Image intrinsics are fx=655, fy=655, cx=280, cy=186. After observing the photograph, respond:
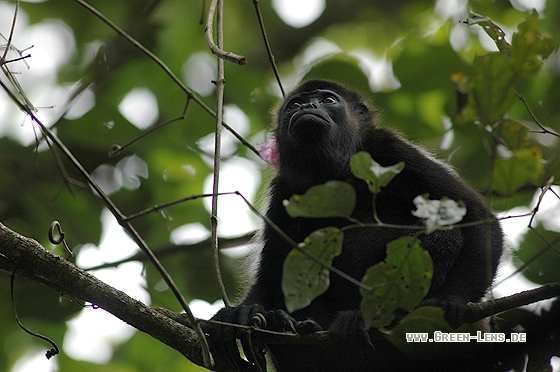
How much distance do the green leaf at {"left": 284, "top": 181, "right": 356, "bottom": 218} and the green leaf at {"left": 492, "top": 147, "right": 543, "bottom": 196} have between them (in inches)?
19.0

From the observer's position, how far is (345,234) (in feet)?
14.0

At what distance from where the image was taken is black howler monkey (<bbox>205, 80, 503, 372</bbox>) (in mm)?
3436

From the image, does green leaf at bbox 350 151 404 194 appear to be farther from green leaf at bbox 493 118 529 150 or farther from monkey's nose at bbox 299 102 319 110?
monkey's nose at bbox 299 102 319 110

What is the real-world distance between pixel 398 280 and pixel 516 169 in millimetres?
550

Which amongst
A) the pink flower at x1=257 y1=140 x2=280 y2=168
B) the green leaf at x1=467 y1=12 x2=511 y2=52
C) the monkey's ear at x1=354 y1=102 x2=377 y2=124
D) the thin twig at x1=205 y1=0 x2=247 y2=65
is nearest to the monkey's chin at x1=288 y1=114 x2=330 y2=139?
the pink flower at x1=257 y1=140 x2=280 y2=168

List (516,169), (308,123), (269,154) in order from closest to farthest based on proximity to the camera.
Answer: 1. (516,169)
2. (308,123)
3. (269,154)

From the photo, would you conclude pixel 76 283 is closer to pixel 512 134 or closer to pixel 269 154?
pixel 512 134

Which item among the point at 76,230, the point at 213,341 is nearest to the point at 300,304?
the point at 213,341

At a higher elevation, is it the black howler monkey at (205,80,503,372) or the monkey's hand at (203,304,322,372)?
the black howler monkey at (205,80,503,372)

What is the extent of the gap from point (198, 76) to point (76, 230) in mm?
2892

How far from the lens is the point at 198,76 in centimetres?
784

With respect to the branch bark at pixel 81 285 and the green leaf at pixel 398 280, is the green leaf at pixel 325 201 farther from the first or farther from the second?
the branch bark at pixel 81 285

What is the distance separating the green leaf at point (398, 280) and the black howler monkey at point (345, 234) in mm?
787

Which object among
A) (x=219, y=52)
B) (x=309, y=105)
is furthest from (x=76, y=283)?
(x=309, y=105)
